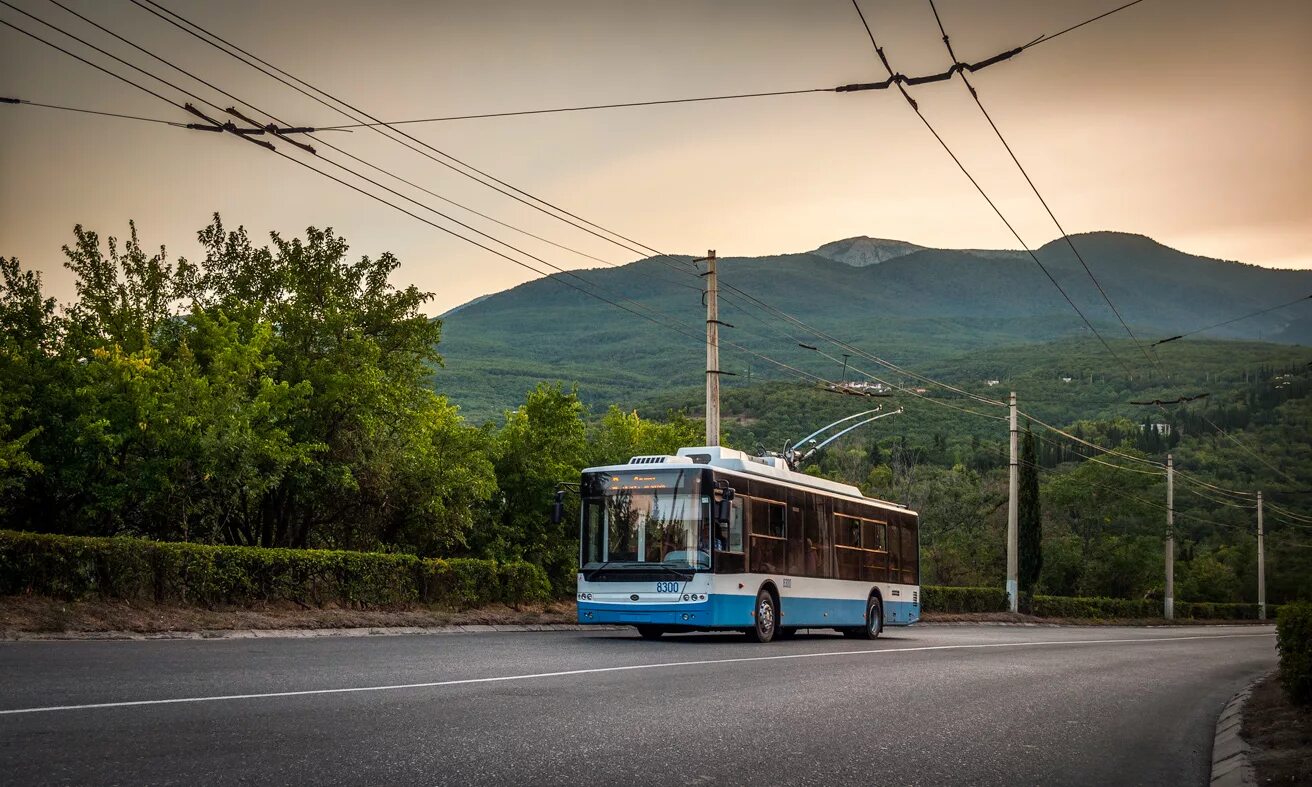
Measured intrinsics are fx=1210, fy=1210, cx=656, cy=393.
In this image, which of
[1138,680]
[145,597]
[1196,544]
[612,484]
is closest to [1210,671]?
[1138,680]

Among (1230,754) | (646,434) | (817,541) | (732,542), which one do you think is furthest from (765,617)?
(646,434)

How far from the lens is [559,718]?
9477 mm

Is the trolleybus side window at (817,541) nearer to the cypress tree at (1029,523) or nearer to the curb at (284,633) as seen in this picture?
the curb at (284,633)

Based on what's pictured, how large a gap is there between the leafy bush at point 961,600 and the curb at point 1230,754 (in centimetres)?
3452

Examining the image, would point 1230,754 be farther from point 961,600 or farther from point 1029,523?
point 1029,523

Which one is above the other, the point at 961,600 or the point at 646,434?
the point at 646,434

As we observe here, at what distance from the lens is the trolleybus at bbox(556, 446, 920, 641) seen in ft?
69.7

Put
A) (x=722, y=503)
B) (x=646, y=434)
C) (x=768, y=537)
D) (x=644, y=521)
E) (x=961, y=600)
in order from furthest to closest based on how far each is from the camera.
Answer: (x=961, y=600) < (x=646, y=434) < (x=768, y=537) < (x=644, y=521) < (x=722, y=503)

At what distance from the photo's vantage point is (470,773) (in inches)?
274

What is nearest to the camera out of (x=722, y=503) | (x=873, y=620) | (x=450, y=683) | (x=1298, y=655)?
(x=450, y=683)

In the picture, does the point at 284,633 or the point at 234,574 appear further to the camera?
the point at 234,574

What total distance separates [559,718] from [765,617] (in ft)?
45.2

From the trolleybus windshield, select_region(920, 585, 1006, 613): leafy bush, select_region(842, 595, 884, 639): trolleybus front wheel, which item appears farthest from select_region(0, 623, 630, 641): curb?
select_region(920, 585, 1006, 613): leafy bush

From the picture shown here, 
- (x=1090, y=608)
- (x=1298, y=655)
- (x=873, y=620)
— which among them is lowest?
(x=1090, y=608)
